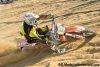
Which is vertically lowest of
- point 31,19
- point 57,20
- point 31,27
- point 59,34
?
point 57,20

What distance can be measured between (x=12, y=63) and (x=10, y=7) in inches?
337

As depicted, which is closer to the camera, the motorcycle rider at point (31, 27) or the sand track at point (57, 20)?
the sand track at point (57, 20)

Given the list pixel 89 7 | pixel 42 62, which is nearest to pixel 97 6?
pixel 89 7

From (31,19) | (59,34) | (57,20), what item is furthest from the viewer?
(57,20)

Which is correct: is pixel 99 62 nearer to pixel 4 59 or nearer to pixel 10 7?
pixel 4 59

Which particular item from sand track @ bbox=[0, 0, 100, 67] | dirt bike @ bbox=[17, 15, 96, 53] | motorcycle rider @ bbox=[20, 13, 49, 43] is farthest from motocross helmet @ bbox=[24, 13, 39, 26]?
sand track @ bbox=[0, 0, 100, 67]

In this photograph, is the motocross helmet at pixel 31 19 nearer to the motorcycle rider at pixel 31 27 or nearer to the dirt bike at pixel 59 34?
the motorcycle rider at pixel 31 27

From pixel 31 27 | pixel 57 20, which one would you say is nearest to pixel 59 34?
pixel 31 27

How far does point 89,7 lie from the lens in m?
12.6

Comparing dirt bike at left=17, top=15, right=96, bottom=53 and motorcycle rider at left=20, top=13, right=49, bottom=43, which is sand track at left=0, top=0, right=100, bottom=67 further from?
motorcycle rider at left=20, top=13, right=49, bottom=43

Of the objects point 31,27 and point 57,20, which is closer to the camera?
point 31,27

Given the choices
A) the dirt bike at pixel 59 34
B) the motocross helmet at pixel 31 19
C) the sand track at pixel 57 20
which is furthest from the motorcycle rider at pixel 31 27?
the sand track at pixel 57 20

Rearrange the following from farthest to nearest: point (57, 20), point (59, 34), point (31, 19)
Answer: point (57, 20), point (59, 34), point (31, 19)

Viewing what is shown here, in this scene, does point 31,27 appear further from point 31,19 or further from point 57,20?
point 57,20
